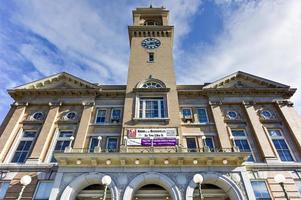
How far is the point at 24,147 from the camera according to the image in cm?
2077

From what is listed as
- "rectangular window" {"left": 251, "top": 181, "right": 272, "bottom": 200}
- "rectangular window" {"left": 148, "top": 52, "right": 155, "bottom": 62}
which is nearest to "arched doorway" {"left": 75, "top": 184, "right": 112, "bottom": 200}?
"rectangular window" {"left": 251, "top": 181, "right": 272, "bottom": 200}

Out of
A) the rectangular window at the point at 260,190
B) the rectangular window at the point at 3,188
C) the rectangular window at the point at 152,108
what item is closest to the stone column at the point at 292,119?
the rectangular window at the point at 260,190

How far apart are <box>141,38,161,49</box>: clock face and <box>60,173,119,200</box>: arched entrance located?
17511mm

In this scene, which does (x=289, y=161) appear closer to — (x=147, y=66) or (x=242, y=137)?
(x=242, y=137)

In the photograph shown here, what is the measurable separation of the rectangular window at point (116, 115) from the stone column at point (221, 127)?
9.21 m

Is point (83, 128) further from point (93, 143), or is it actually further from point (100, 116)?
point (100, 116)

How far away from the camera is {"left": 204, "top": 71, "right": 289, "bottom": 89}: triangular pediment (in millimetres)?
24703

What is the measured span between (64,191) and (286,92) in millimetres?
22722

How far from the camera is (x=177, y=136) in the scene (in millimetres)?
19688

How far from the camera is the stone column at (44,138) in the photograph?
762 inches

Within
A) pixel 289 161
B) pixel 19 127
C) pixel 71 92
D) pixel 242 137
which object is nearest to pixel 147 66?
pixel 71 92

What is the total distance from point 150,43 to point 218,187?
18.8 m

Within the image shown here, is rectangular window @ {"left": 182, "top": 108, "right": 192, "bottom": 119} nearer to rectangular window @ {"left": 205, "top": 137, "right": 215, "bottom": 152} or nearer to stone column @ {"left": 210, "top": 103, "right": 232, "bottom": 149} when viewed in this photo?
stone column @ {"left": 210, "top": 103, "right": 232, "bottom": 149}

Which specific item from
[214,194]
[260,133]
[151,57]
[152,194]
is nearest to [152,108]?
[151,57]
